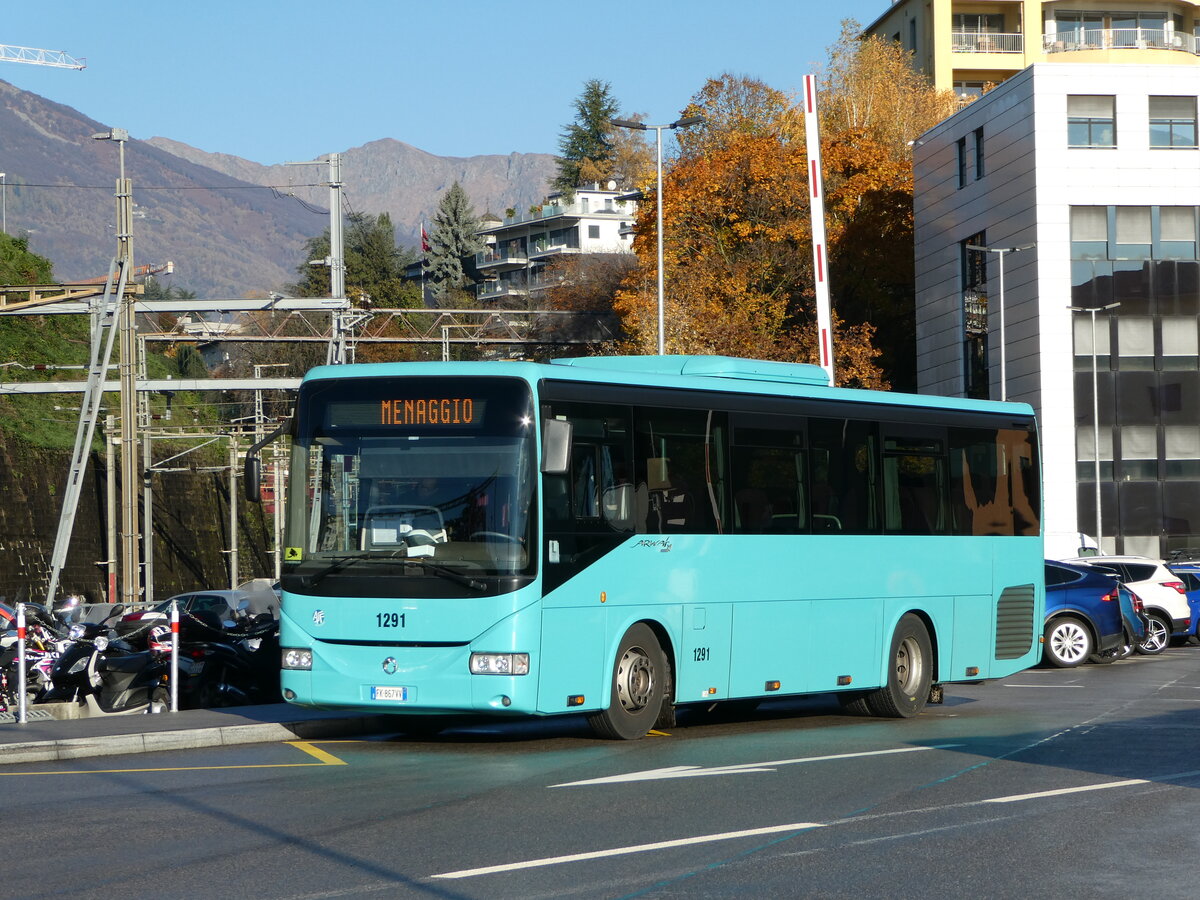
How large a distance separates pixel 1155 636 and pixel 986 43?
61485 millimetres

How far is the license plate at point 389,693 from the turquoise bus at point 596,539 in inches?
0.8

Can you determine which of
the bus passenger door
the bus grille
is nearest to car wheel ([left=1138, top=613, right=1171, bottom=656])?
the bus grille

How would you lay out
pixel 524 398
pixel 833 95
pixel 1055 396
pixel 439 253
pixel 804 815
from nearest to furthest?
pixel 804 815 < pixel 524 398 < pixel 1055 396 < pixel 833 95 < pixel 439 253

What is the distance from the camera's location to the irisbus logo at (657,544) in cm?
1391

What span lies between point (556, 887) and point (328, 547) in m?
6.16

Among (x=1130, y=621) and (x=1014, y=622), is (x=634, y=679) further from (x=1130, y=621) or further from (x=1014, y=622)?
(x=1130, y=621)

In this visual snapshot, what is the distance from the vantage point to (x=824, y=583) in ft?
51.6

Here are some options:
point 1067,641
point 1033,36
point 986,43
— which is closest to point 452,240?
point 986,43

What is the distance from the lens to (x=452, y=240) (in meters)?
137

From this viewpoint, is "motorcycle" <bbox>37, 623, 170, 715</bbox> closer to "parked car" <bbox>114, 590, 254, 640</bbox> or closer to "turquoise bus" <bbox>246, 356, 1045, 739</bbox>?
"turquoise bus" <bbox>246, 356, 1045, 739</bbox>

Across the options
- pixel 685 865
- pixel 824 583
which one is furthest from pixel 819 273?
pixel 685 865

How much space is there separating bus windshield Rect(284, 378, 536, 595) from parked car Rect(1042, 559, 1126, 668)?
1411cm

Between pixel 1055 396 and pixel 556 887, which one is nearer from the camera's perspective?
pixel 556 887

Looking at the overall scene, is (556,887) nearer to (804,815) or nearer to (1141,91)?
(804,815)
